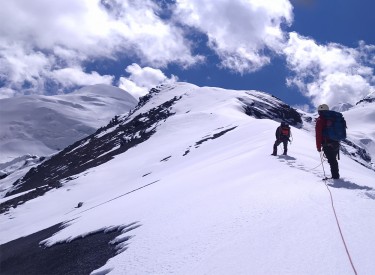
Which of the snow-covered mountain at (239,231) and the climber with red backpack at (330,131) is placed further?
the climber with red backpack at (330,131)

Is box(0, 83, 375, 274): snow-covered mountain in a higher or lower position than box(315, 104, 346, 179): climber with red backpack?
lower

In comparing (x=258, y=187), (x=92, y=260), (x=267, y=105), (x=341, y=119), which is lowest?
(x=92, y=260)

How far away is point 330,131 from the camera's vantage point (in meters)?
11.4

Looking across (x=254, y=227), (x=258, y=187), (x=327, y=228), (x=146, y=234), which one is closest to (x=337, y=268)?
(x=327, y=228)

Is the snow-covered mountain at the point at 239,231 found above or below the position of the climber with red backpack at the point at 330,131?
below

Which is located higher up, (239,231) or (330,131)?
(330,131)

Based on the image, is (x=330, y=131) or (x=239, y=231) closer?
(x=239, y=231)

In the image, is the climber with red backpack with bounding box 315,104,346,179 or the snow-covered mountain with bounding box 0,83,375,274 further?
the climber with red backpack with bounding box 315,104,346,179

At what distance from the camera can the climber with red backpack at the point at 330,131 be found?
37.1ft

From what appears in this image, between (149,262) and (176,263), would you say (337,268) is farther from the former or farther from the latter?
(149,262)

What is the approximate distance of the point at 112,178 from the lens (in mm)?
38250

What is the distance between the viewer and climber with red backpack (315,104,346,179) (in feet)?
37.1

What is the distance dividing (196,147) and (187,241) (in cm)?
2925

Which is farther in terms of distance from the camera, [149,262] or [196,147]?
[196,147]
